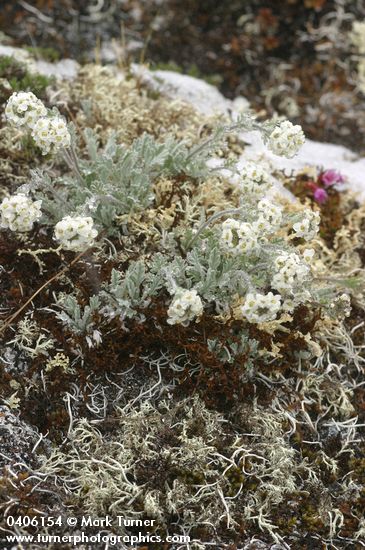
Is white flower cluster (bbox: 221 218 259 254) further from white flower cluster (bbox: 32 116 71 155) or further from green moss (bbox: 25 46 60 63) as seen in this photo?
green moss (bbox: 25 46 60 63)

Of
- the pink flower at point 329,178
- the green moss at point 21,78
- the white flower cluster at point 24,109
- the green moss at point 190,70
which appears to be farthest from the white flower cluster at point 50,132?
the green moss at point 190,70

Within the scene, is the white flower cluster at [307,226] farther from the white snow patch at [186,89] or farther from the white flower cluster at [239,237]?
the white snow patch at [186,89]

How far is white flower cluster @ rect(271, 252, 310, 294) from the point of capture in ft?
10.5

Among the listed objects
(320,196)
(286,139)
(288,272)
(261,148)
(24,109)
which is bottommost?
(320,196)

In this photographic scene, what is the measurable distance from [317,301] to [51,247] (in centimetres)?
165

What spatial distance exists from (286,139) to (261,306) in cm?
97

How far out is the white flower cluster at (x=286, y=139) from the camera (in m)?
3.44

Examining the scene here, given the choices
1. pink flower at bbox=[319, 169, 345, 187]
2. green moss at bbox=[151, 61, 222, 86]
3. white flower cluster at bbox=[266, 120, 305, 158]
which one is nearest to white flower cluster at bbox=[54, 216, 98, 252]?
white flower cluster at bbox=[266, 120, 305, 158]

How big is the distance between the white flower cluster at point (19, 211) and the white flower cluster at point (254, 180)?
117cm

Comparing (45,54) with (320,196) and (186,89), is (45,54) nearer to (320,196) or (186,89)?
(186,89)

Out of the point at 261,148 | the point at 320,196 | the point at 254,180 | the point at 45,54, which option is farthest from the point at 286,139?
the point at 45,54

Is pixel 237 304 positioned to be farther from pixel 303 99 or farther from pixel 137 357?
pixel 303 99

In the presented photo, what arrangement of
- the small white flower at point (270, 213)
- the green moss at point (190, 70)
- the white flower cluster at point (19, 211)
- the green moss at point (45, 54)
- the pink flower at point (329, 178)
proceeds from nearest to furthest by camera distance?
the white flower cluster at point (19, 211) → the small white flower at point (270, 213) → the pink flower at point (329, 178) → the green moss at point (45, 54) → the green moss at point (190, 70)

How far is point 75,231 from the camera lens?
3.14 m
